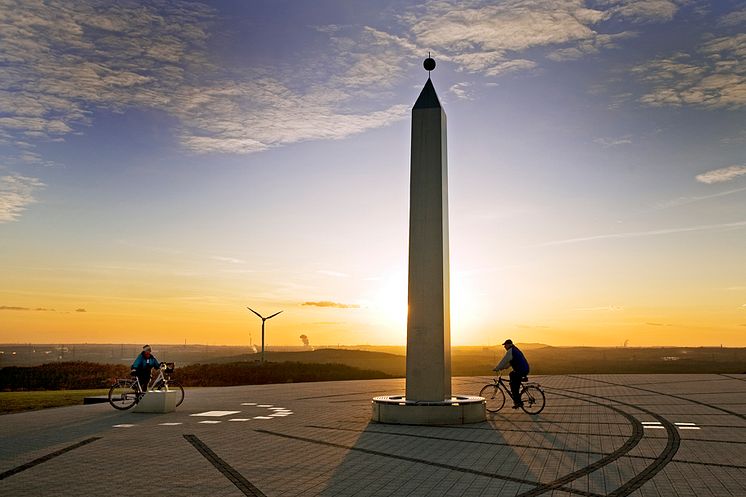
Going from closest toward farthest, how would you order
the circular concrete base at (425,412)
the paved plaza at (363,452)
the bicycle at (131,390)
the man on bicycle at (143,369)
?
the paved plaza at (363,452) < the circular concrete base at (425,412) < the bicycle at (131,390) < the man on bicycle at (143,369)

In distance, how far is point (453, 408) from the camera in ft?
52.4

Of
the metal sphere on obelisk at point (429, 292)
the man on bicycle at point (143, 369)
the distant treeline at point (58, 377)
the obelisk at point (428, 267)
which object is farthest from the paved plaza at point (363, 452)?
the distant treeline at point (58, 377)

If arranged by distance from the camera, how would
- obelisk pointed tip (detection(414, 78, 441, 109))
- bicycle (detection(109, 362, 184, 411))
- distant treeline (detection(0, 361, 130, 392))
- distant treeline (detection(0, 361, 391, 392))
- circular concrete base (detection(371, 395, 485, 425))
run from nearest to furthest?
circular concrete base (detection(371, 395, 485, 425))
obelisk pointed tip (detection(414, 78, 441, 109))
bicycle (detection(109, 362, 184, 411))
distant treeline (detection(0, 361, 130, 392))
distant treeline (detection(0, 361, 391, 392))

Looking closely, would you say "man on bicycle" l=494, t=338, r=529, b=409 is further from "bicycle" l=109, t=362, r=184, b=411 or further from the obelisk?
"bicycle" l=109, t=362, r=184, b=411

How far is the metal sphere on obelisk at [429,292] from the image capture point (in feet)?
53.9

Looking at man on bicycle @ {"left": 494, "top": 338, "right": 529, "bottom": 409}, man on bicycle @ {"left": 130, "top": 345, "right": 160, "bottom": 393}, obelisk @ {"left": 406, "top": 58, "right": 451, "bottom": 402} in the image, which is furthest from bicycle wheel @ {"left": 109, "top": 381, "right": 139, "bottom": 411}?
man on bicycle @ {"left": 494, "top": 338, "right": 529, "bottom": 409}

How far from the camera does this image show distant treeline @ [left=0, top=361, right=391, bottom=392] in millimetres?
33438

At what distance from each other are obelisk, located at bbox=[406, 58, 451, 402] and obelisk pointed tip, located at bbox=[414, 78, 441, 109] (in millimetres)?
89

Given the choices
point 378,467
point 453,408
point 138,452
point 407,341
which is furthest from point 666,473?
point 138,452

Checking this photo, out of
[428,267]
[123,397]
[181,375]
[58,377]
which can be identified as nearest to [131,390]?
[123,397]

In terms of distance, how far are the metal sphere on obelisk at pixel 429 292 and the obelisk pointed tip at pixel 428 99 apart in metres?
0.19

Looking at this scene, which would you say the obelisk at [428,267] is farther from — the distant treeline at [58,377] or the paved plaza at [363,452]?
the distant treeline at [58,377]

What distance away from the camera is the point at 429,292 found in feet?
54.3

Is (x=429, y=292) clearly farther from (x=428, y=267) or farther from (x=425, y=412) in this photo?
(x=425, y=412)
